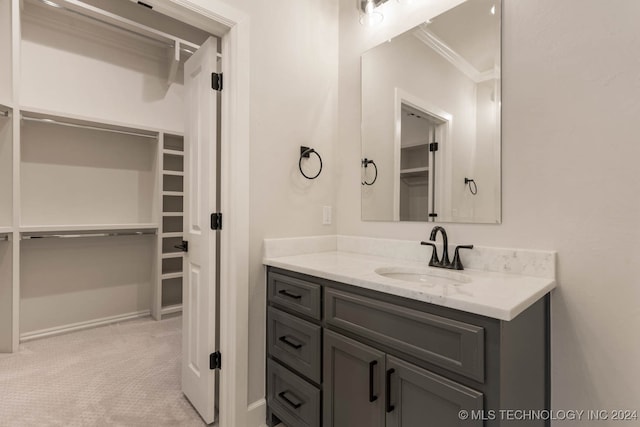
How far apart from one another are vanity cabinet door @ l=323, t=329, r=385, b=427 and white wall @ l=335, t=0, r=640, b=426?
29.1 inches

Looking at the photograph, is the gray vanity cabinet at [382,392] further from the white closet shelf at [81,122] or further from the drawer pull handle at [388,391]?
the white closet shelf at [81,122]

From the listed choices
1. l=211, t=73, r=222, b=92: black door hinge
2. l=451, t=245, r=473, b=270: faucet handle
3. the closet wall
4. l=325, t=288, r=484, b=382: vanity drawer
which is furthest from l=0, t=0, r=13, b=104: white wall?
l=451, t=245, r=473, b=270: faucet handle

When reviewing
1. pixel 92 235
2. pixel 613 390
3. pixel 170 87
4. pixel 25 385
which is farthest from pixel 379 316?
pixel 170 87

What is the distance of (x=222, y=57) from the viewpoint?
1675 millimetres

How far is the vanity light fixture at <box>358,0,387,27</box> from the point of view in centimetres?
187

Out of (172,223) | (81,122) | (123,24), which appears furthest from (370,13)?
(172,223)

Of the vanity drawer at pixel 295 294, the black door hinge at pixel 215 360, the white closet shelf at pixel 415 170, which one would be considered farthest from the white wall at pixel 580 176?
the black door hinge at pixel 215 360

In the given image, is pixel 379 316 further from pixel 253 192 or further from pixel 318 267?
pixel 253 192

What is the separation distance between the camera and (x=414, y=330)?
1.04m

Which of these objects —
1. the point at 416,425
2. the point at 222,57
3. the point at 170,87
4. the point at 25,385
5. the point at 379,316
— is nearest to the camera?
the point at 416,425

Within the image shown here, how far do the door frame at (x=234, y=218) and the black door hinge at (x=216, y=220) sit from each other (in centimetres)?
4

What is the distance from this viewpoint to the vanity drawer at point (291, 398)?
1415 millimetres

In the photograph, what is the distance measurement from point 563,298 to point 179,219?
11.6 feet

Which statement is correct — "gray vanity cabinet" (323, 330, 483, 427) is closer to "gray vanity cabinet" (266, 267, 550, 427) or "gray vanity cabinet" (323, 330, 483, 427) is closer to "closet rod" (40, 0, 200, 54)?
"gray vanity cabinet" (266, 267, 550, 427)
